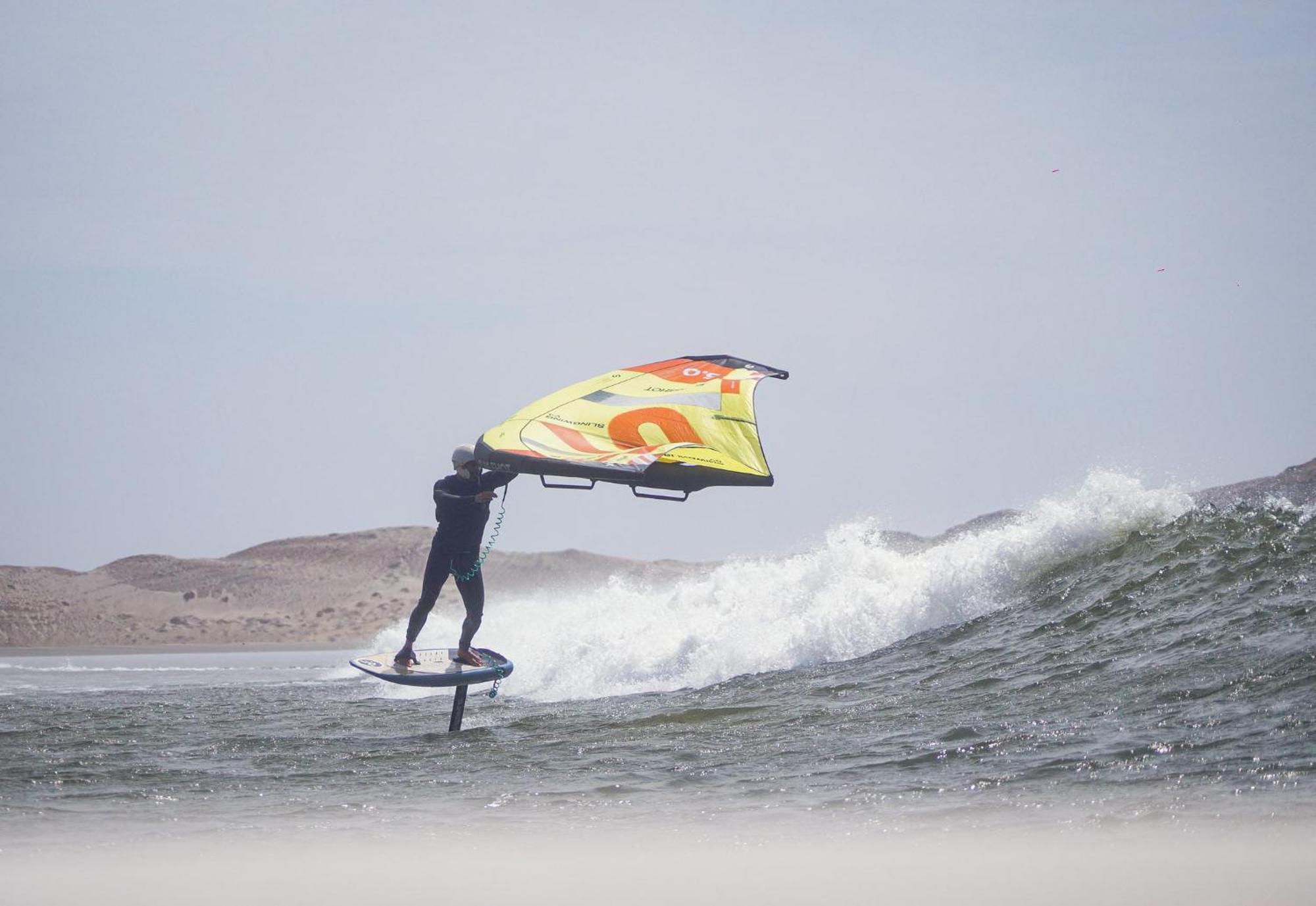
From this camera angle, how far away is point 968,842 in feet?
17.3

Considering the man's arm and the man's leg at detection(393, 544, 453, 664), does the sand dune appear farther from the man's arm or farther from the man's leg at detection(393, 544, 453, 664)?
the man's arm

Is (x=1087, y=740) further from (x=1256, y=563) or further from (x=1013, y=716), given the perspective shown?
(x=1256, y=563)

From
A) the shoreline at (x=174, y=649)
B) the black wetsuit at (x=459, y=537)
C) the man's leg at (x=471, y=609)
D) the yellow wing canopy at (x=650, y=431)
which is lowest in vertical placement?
the shoreline at (x=174, y=649)

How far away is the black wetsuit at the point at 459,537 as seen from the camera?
31.7ft

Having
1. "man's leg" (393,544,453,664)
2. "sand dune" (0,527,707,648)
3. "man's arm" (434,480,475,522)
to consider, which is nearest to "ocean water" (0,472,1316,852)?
"man's leg" (393,544,453,664)

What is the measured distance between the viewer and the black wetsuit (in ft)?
31.7

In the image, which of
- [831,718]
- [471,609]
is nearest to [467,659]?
[471,609]

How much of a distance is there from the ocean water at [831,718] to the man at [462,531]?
3.71ft

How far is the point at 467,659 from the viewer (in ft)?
33.1

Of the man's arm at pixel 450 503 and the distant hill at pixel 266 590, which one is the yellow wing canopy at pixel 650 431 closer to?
the man's arm at pixel 450 503

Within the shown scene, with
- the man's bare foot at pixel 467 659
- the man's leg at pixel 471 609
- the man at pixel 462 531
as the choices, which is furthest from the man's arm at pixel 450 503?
the man's bare foot at pixel 467 659

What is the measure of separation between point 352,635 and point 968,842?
33261 millimetres

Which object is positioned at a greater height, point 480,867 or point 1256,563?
point 1256,563

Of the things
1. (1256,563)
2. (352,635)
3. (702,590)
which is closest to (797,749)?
(1256,563)
